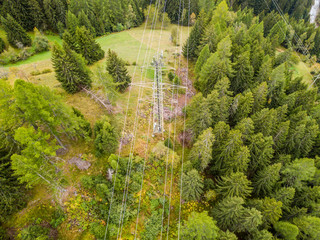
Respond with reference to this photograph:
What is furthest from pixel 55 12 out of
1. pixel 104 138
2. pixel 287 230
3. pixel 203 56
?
pixel 287 230

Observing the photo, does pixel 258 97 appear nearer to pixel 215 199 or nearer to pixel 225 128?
pixel 225 128

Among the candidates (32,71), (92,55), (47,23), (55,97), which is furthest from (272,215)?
(47,23)

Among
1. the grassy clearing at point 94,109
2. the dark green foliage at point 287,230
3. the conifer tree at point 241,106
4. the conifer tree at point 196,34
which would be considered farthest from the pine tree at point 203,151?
the conifer tree at point 196,34

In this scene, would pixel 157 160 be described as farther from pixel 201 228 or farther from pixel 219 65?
pixel 219 65

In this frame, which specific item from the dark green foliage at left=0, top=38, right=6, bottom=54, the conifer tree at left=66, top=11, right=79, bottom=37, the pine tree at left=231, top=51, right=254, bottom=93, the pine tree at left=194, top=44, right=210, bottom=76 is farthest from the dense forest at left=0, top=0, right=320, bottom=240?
the conifer tree at left=66, top=11, right=79, bottom=37

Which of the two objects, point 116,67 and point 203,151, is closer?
point 203,151

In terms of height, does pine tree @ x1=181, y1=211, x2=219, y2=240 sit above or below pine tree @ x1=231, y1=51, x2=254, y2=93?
below

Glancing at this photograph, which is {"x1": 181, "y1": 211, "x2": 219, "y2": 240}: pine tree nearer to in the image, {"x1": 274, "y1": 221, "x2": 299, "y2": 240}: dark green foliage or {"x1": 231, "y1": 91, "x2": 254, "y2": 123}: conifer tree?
{"x1": 274, "y1": 221, "x2": 299, "y2": 240}: dark green foliage
